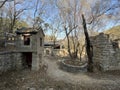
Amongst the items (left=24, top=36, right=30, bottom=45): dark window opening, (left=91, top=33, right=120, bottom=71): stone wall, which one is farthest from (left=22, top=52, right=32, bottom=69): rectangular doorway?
(left=91, top=33, right=120, bottom=71): stone wall

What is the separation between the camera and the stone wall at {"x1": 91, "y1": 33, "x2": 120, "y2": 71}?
54.6 ft

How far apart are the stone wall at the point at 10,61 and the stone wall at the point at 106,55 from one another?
28.0 feet

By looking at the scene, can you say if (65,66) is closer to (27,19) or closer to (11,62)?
(11,62)

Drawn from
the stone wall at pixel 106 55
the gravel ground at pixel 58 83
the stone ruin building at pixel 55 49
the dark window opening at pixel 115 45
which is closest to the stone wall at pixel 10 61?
the gravel ground at pixel 58 83

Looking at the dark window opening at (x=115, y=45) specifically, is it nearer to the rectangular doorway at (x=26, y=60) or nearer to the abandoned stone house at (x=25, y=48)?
the abandoned stone house at (x=25, y=48)

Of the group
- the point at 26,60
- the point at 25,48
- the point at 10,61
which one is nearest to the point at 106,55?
the point at 25,48

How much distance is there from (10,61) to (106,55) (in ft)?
33.7

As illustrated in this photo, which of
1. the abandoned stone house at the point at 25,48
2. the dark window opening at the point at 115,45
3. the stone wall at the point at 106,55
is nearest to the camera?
the stone wall at the point at 106,55

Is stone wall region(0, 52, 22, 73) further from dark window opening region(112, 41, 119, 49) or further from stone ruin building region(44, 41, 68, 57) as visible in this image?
stone ruin building region(44, 41, 68, 57)

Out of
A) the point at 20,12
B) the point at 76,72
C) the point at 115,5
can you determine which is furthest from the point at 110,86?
the point at 20,12

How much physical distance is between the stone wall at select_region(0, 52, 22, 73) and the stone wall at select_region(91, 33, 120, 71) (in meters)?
8.54

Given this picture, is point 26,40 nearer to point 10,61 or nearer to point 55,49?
point 10,61

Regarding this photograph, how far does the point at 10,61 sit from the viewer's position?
16.2 meters

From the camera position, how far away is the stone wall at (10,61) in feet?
48.1
